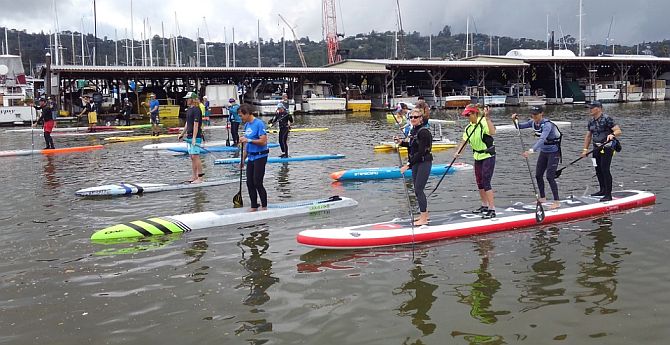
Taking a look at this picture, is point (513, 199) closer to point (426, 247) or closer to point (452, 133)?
point (426, 247)

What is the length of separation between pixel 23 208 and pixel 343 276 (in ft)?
25.7

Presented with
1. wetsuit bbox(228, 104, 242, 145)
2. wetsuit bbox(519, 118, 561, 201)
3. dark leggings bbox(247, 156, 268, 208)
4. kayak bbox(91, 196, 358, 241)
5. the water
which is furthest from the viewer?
wetsuit bbox(228, 104, 242, 145)

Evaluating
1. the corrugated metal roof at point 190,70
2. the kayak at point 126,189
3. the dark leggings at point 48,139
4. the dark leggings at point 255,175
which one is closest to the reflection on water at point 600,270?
the dark leggings at point 255,175

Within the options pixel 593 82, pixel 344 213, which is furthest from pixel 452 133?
pixel 593 82

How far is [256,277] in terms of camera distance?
7270mm

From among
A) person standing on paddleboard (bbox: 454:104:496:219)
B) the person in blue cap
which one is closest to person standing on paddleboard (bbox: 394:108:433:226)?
person standing on paddleboard (bbox: 454:104:496:219)

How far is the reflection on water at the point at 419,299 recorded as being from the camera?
5793 mm

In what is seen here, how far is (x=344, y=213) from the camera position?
1096cm

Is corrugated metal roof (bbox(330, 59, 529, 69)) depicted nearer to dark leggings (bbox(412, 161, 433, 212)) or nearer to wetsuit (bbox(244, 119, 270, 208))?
wetsuit (bbox(244, 119, 270, 208))

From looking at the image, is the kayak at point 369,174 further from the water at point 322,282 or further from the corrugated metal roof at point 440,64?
the corrugated metal roof at point 440,64

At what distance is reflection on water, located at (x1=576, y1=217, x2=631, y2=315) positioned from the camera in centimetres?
633

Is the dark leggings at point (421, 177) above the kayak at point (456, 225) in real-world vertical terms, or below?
above

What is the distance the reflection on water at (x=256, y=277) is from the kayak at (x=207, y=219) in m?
0.77

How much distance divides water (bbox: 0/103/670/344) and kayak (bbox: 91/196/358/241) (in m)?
0.24
